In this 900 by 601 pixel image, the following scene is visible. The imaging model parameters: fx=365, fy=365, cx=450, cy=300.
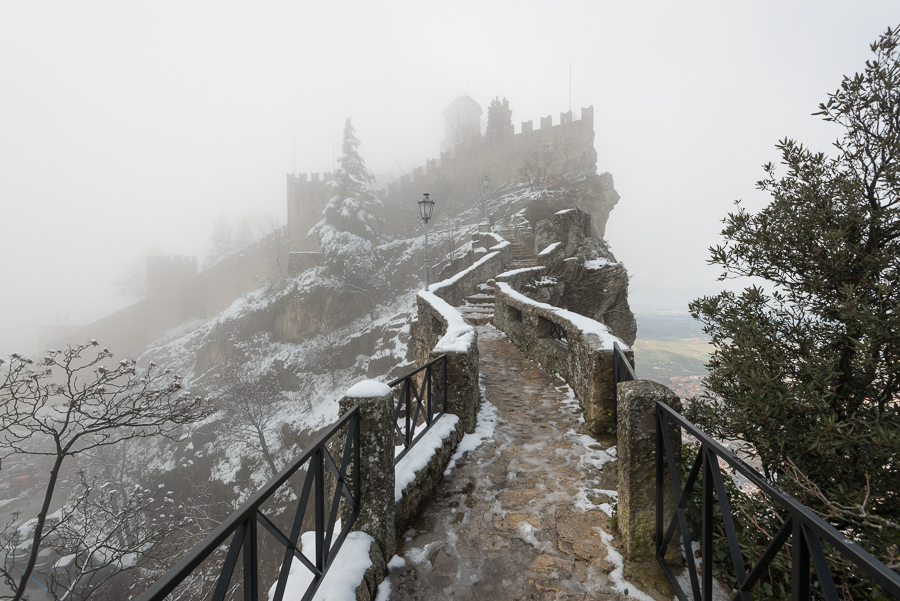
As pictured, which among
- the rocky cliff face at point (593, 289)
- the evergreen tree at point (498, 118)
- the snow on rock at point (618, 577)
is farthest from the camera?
the evergreen tree at point (498, 118)

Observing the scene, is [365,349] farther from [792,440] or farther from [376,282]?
[792,440]

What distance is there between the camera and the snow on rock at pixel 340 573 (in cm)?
212

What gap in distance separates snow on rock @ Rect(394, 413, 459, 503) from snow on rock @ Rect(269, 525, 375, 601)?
50 centimetres

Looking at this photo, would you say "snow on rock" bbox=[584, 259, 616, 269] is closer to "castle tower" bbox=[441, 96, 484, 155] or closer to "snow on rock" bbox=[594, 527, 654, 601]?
Answer: "snow on rock" bbox=[594, 527, 654, 601]

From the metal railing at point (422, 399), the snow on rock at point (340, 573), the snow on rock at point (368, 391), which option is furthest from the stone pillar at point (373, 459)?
the metal railing at point (422, 399)

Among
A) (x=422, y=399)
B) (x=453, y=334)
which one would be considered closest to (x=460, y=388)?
(x=422, y=399)

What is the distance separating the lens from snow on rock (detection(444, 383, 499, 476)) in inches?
171

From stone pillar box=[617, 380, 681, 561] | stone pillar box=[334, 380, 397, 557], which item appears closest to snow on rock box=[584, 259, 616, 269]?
stone pillar box=[617, 380, 681, 561]

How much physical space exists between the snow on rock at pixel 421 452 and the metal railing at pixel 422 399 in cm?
6

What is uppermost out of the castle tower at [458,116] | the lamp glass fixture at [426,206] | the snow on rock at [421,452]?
the castle tower at [458,116]

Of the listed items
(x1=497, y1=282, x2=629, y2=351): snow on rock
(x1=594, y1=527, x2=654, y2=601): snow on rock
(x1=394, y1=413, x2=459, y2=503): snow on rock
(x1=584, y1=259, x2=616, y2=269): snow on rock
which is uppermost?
(x1=584, y1=259, x2=616, y2=269): snow on rock

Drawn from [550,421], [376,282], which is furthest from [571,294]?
[376,282]

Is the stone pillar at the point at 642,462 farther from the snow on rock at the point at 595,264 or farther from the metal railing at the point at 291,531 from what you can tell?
the snow on rock at the point at 595,264

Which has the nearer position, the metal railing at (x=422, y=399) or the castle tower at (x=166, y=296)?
the metal railing at (x=422, y=399)
